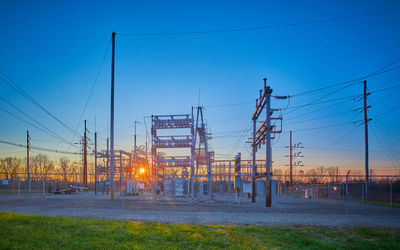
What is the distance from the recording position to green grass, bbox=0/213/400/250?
352 inches

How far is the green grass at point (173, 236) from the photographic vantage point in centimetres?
893

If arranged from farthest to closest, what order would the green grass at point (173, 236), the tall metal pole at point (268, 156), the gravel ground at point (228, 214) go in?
the tall metal pole at point (268, 156)
the gravel ground at point (228, 214)
the green grass at point (173, 236)

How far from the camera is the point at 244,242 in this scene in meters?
9.28

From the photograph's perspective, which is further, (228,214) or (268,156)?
(268,156)

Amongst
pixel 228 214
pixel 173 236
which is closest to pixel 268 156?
pixel 228 214

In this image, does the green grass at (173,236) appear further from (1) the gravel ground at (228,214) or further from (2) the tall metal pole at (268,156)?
(2) the tall metal pole at (268,156)

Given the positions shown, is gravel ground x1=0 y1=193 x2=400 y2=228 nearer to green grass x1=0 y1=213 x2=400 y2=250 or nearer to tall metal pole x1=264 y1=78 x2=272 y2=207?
tall metal pole x1=264 y1=78 x2=272 y2=207

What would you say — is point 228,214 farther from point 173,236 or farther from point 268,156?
point 173,236

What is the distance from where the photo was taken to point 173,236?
9867 mm

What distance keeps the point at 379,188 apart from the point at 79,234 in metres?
30.4

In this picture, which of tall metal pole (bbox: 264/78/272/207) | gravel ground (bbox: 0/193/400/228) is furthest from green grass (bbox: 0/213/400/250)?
tall metal pole (bbox: 264/78/272/207)

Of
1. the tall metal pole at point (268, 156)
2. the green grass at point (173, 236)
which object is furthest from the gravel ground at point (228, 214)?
the green grass at point (173, 236)

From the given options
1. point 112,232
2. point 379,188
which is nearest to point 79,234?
point 112,232

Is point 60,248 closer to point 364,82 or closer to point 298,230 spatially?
point 298,230
